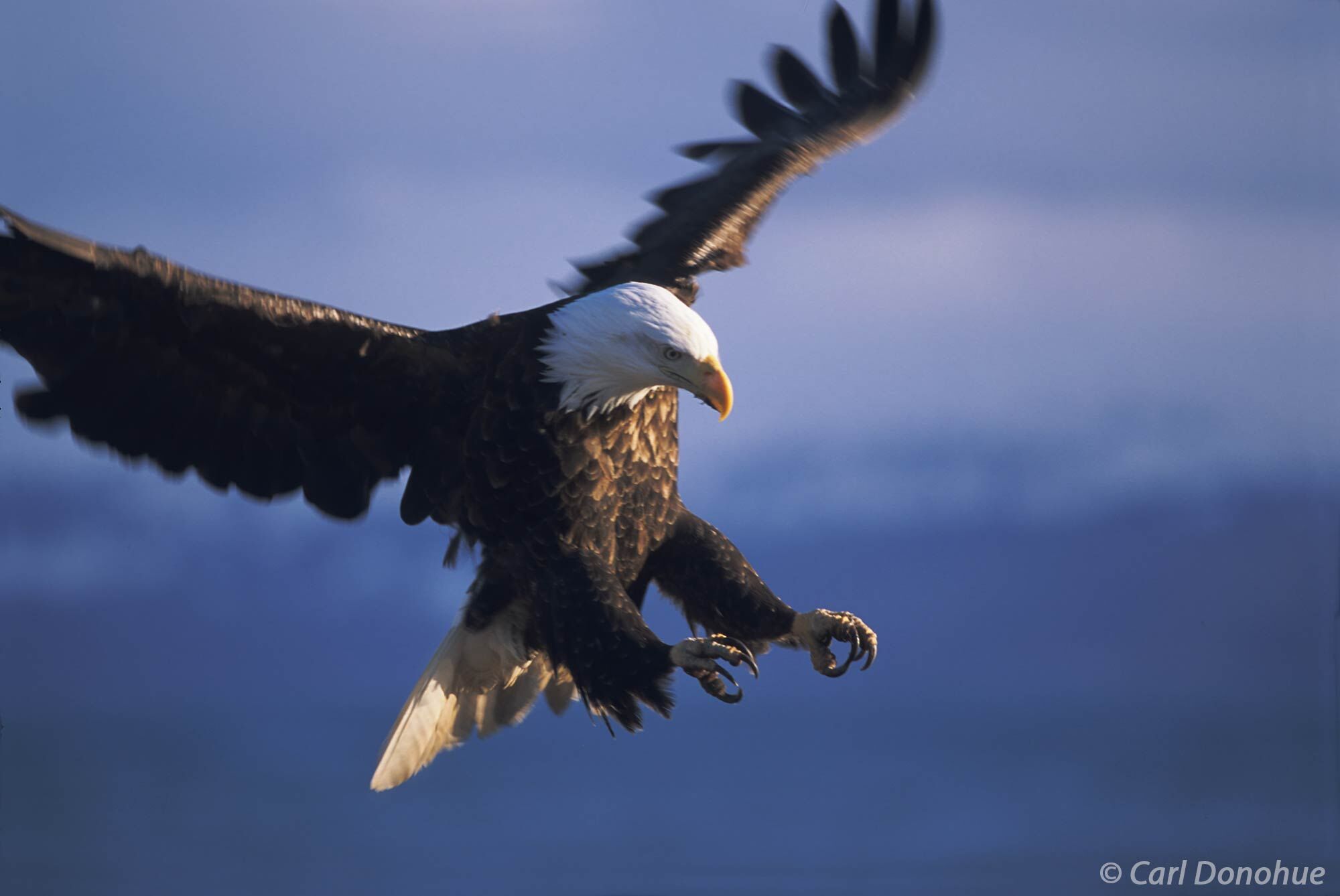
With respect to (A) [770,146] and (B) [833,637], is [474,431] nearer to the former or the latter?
(B) [833,637]

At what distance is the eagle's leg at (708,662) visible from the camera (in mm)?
3975

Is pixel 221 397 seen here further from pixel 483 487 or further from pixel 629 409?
pixel 629 409

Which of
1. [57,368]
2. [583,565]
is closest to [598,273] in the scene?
[583,565]

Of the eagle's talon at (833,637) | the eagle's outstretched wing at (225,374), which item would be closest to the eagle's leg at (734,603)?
the eagle's talon at (833,637)

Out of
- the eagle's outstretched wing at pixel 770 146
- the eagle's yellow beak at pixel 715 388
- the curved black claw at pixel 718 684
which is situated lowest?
the curved black claw at pixel 718 684

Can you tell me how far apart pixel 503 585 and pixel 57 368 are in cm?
133

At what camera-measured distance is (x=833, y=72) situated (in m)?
5.74

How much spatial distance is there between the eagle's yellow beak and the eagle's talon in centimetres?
68

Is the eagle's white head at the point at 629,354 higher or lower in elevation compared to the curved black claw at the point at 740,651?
higher

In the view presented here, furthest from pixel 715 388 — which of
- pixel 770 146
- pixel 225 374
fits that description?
pixel 770 146

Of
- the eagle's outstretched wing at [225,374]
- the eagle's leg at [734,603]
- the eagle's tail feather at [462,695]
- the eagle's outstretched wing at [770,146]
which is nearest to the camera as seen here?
the eagle's outstretched wing at [225,374]

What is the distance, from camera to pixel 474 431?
13.9ft

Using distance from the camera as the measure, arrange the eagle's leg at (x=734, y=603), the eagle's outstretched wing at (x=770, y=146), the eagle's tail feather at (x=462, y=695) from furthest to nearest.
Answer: the eagle's outstretched wing at (x=770, y=146) < the eagle's tail feather at (x=462, y=695) < the eagle's leg at (x=734, y=603)

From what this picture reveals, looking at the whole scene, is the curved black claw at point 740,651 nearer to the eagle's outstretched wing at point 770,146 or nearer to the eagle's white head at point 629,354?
the eagle's white head at point 629,354
